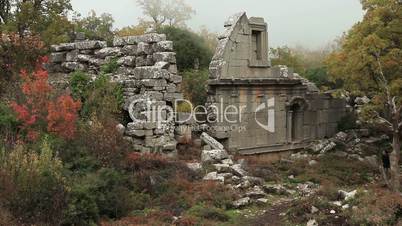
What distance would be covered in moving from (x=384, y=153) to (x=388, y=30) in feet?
18.6

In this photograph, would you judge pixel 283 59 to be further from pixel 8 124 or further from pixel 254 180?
pixel 8 124

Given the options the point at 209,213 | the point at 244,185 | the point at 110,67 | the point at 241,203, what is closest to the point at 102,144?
the point at 209,213

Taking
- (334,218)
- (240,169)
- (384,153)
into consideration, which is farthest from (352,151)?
(334,218)

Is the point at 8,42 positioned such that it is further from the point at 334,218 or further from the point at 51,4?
the point at 334,218

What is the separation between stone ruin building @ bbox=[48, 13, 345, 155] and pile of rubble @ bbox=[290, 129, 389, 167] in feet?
2.22

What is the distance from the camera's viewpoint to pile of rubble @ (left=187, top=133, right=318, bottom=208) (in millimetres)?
13652

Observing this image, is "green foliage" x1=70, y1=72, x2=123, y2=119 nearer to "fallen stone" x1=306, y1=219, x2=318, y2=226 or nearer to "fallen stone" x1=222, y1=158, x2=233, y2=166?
"fallen stone" x1=222, y1=158, x2=233, y2=166

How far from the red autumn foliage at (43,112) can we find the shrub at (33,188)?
2282 millimetres

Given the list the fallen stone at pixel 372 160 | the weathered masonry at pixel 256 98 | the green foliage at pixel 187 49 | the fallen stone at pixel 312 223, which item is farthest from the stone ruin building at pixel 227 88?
the fallen stone at pixel 312 223

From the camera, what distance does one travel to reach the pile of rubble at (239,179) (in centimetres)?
1365

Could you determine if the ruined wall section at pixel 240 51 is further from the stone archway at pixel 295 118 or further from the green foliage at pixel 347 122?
the green foliage at pixel 347 122

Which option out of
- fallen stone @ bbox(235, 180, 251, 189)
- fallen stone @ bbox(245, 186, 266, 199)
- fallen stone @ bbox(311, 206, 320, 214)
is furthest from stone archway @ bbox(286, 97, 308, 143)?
fallen stone @ bbox(311, 206, 320, 214)

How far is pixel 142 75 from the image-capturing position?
17.0 metres

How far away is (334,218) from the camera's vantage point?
11039mm
